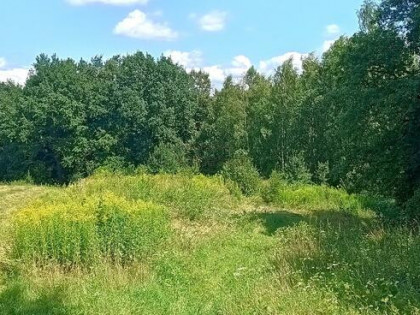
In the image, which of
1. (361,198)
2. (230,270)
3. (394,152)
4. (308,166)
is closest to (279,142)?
(308,166)

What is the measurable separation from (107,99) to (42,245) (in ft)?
119

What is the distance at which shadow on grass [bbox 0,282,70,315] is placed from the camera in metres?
6.59

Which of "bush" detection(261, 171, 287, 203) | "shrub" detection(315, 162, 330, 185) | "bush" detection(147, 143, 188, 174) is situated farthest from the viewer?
"bush" detection(147, 143, 188, 174)

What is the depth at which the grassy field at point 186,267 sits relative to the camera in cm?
584

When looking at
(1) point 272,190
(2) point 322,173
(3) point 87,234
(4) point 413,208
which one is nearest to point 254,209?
(1) point 272,190

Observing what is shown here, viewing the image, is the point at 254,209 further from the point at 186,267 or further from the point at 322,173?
the point at 322,173

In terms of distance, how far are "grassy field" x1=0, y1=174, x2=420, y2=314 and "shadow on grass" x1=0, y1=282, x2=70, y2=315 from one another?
0.05 ft

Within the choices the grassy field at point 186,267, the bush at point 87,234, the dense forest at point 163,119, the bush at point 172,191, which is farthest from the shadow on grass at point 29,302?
the dense forest at point 163,119

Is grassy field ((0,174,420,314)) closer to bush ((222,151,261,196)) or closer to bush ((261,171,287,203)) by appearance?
bush ((261,171,287,203))

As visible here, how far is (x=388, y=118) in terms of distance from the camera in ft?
52.1

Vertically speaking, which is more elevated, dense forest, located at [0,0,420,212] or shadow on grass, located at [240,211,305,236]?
dense forest, located at [0,0,420,212]

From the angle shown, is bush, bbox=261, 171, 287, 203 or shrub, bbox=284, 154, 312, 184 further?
shrub, bbox=284, 154, 312, 184

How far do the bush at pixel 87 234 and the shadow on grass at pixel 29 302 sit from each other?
104cm

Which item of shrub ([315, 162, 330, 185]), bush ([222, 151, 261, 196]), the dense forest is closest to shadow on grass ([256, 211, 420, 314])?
bush ([222, 151, 261, 196])
